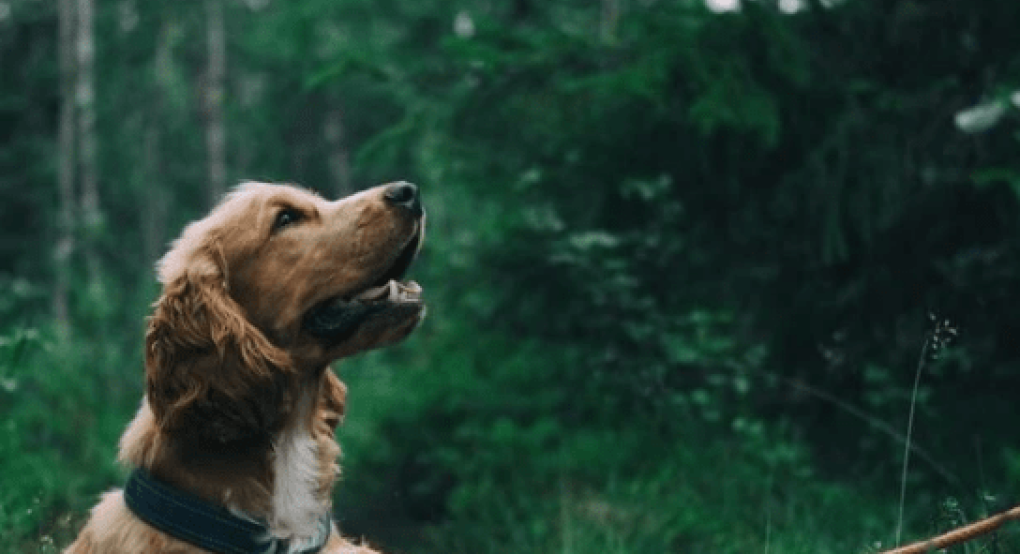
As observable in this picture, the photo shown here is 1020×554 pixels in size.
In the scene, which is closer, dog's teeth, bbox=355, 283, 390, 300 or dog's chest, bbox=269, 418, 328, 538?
dog's chest, bbox=269, 418, 328, 538

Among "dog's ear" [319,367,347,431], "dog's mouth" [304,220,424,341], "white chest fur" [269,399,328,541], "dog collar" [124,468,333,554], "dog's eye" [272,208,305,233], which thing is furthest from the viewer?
"dog's ear" [319,367,347,431]

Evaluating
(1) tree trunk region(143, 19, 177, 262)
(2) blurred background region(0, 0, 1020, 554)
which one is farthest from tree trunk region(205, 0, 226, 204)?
(2) blurred background region(0, 0, 1020, 554)

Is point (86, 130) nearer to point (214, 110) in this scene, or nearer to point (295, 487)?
point (214, 110)

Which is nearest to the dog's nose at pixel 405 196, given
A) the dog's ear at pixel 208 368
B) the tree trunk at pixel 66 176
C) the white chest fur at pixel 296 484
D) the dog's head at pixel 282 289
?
the dog's head at pixel 282 289

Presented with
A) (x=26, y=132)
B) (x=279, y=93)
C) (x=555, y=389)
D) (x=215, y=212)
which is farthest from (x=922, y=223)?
(x=279, y=93)

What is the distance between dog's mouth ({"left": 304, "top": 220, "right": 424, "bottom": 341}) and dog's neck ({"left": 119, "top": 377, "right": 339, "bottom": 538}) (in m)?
0.26

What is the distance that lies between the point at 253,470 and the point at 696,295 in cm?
415

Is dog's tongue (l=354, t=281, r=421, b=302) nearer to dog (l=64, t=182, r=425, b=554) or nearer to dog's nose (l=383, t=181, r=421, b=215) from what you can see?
dog (l=64, t=182, r=425, b=554)

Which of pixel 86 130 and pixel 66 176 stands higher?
pixel 86 130

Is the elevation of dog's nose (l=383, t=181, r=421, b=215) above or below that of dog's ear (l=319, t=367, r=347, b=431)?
above

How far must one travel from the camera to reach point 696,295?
6.98m

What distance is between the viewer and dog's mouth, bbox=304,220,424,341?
360 centimetres

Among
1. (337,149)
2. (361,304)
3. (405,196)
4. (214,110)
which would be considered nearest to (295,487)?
(361,304)

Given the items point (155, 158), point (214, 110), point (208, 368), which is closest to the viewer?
point (208, 368)
